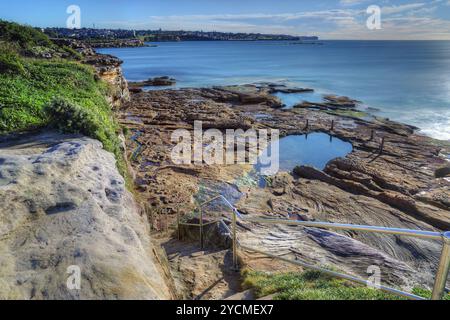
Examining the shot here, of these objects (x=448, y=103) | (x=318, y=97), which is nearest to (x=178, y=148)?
(x=318, y=97)

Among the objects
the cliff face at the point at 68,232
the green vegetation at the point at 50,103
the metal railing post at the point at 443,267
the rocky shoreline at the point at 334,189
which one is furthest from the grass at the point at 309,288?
the green vegetation at the point at 50,103

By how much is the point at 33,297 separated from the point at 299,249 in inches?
224

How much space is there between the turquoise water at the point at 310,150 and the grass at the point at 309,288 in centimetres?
1729

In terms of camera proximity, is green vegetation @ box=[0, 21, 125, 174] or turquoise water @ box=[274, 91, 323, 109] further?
turquoise water @ box=[274, 91, 323, 109]

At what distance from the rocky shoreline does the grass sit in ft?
4.57

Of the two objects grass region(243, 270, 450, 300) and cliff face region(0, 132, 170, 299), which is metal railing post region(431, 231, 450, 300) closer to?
grass region(243, 270, 450, 300)

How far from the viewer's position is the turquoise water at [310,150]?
80.2ft

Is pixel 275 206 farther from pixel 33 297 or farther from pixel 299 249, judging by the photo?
pixel 33 297

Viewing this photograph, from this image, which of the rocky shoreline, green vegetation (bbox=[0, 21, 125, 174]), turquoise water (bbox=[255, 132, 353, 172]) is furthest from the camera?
turquoise water (bbox=[255, 132, 353, 172])

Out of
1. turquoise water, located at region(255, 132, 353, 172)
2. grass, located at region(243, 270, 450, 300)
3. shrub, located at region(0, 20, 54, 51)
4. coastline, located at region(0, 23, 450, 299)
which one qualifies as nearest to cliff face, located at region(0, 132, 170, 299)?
coastline, located at region(0, 23, 450, 299)

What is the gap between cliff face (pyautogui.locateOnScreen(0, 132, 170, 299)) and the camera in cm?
297

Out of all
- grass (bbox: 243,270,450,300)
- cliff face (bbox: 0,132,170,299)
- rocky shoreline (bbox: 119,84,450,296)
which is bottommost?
rocky shoreline (bbox: 119,84,450,296)

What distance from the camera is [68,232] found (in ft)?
12.4

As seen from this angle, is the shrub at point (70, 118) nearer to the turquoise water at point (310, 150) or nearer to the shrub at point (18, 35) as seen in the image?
the turquoise water at point (310, 150)
